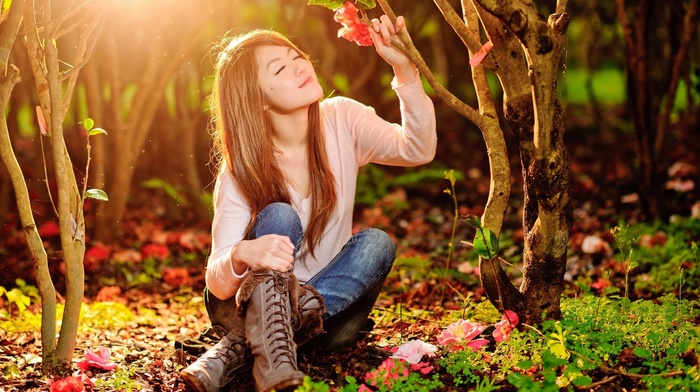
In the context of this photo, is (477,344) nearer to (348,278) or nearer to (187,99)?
(348,278)

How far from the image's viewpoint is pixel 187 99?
6.96m

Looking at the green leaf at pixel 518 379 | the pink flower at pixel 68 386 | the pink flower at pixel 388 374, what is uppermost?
the green leaf at pixel 518 379

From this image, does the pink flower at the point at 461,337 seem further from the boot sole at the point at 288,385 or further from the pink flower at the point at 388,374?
the boot sole at the point at 288,385

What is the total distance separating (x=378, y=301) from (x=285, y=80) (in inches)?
58.6

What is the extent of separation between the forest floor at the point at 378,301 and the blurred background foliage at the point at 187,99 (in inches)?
6.8

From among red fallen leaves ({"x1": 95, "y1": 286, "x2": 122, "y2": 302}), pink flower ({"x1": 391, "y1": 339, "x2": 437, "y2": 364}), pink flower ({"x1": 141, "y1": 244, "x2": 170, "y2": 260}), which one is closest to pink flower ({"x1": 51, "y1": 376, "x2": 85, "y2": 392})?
pink flower ({"x1": 391, "y1": 339, "x2": 437, "y2": 364})

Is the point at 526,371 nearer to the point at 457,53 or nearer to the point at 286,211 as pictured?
the point at 286,211

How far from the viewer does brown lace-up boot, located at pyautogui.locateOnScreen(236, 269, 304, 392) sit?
263 centimetres

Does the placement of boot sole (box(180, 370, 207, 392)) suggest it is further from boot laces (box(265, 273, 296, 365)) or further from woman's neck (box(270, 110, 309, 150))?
woman's neck (box(270, 110, 309, 150))

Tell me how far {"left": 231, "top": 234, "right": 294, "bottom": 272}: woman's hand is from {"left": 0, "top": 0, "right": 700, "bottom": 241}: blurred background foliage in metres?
0.83

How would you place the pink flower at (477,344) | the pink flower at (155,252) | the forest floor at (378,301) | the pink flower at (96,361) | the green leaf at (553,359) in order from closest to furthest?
1. the green leaf at (553,359)
2. the pink flower at (477,344)
3. the pink flower at (96,361)
4. the forest floor at (378,301)
5. the pink flower at (155,252)

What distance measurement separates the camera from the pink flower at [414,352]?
281cm

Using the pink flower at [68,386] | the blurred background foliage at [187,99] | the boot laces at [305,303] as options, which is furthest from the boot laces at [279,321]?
the blurred background foliage at [187,99]

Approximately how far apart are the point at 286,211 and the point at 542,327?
3.06ft
